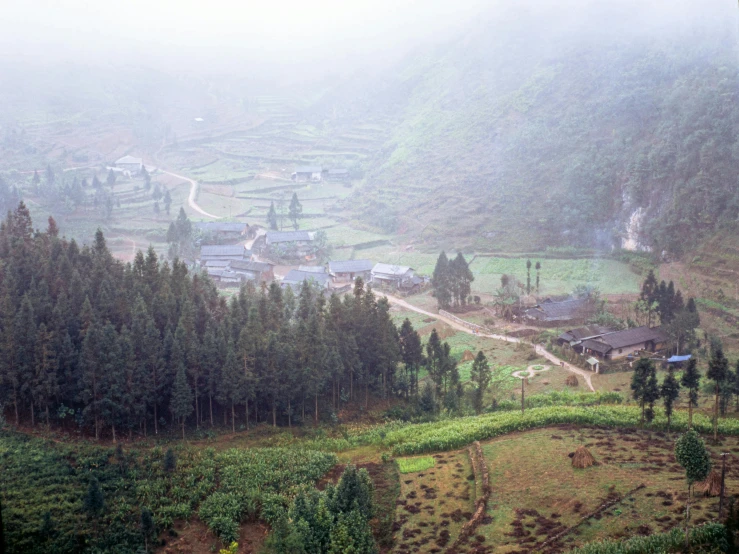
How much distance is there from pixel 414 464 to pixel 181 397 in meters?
9.45

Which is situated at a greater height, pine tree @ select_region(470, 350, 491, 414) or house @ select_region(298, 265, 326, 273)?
house @ select_region(298, 265, 326, 273)

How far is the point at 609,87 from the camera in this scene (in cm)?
7369

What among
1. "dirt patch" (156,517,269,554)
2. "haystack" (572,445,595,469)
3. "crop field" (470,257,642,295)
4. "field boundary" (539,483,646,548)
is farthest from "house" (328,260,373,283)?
"field boundary" (539,483,646,548)

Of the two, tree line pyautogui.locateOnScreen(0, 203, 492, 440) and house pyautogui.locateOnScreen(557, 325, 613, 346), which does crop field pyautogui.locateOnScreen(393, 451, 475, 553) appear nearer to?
tree line pyautogui.locateOnScreen(0, 203, 492, 440)

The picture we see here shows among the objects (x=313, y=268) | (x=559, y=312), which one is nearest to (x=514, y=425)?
(x=559, y=312)

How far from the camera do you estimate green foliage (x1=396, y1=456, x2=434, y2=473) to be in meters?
23.0

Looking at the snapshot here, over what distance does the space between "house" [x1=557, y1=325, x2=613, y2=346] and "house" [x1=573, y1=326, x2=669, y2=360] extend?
2.62 feet

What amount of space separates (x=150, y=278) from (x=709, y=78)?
54418 millimetres

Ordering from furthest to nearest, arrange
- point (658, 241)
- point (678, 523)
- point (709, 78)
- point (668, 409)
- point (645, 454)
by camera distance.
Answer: point (709, 78), point (658, 241), point (668, 409), point (645, 454), point (678, 523)

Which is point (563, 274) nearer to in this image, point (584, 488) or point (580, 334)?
point (580, 334)

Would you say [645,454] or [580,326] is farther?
[580,326]

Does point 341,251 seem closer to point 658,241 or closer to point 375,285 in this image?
point 375,285

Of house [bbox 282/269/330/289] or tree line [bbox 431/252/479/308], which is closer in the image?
tree line [bbox 431/252/479/308]

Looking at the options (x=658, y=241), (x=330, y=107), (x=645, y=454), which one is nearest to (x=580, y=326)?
(x=658, y=241)
